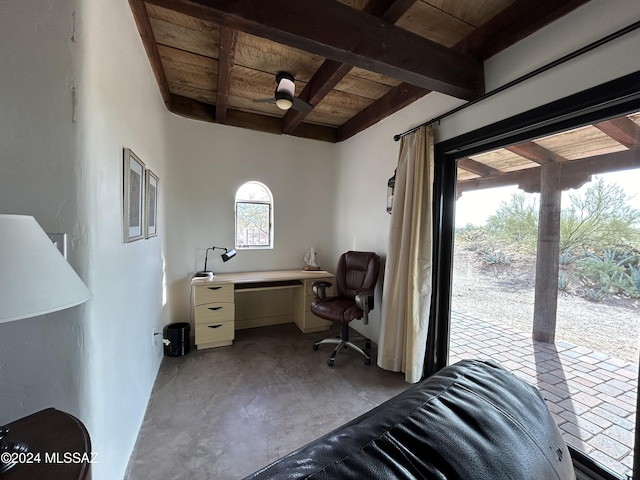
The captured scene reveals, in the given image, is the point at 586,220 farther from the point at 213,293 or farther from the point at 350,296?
the point at 213,293

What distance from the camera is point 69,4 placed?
0.88 m

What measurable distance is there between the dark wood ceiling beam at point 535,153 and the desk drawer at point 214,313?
284 cm

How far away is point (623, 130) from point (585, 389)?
140 cm

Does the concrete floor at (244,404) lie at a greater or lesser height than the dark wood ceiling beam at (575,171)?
lesser

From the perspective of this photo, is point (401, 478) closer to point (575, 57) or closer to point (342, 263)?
point (575, 57)

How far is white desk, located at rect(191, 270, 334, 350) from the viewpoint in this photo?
9.16ft

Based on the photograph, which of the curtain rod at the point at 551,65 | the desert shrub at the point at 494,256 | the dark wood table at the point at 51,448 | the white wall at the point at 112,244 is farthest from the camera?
the desert shrub at the point at 494,256

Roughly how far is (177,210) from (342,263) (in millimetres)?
1971

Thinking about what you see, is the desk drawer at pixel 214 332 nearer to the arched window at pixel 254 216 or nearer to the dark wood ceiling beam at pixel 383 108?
the arched window at pixel 254 216

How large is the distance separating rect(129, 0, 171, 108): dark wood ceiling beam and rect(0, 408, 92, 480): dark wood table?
1964mm

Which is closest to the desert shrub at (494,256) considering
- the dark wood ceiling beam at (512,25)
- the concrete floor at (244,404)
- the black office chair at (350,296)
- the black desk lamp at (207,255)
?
the black office chair at (350,296)

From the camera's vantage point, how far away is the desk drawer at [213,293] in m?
2.77

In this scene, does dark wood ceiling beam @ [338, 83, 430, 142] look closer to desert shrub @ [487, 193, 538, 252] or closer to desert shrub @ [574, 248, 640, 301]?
desert shrub @ [487, 193, 538, 252]

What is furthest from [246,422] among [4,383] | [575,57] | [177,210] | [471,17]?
[471,17]
